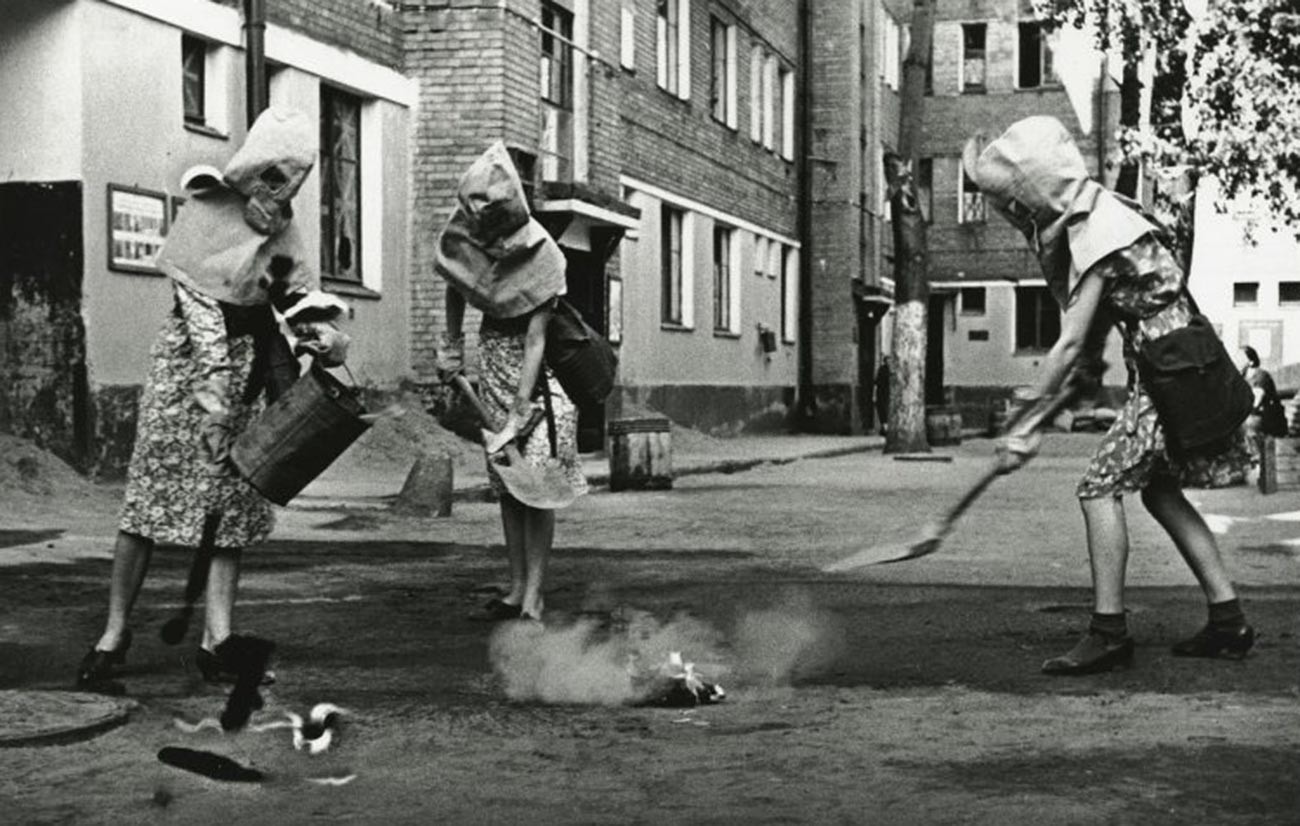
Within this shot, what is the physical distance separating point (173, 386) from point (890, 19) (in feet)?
141

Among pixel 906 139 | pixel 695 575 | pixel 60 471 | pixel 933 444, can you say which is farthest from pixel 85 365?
pixel 933 444

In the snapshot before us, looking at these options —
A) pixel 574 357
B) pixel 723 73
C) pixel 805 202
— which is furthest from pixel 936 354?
pixel 574 357

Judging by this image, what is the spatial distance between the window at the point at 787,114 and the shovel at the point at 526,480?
104ft

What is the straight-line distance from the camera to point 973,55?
2080 inches

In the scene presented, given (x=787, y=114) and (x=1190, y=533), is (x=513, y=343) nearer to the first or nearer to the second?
(x=1190, y=533)

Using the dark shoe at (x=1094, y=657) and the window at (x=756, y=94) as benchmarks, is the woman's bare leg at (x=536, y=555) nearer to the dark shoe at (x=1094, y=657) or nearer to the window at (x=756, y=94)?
the dark shoe at (x=1094, y=657)

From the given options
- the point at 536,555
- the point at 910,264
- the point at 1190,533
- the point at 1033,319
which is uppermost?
the point at 910,264

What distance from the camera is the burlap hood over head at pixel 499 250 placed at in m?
7.56

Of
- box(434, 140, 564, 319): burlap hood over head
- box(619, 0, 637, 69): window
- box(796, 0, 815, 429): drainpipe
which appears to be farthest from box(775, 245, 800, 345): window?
box(434, 140, 564, 319): burlap hood over head

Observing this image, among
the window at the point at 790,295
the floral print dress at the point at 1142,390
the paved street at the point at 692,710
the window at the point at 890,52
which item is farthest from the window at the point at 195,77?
the window at the point at 890,52

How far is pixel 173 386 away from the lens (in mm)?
6066

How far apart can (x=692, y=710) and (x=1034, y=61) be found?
48.9 meters

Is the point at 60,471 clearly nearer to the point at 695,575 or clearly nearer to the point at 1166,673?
the point at 695,575

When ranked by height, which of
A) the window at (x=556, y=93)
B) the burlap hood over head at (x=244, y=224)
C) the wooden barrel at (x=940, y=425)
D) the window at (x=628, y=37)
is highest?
the window at (x=628, y=37)
